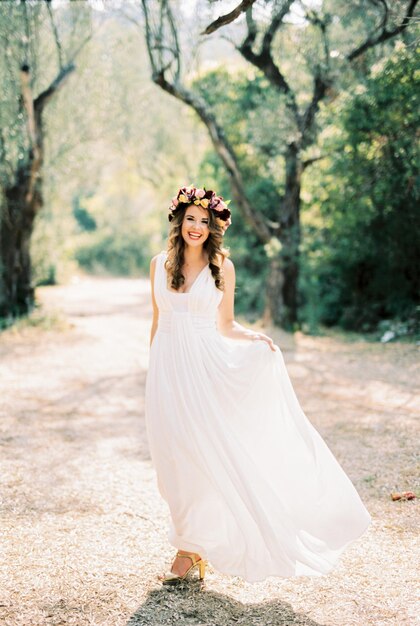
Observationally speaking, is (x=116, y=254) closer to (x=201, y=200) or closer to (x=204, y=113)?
(x=204, y=113)

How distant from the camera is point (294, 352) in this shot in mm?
10539

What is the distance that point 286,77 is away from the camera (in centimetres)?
1231

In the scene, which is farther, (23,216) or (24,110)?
(23,216)

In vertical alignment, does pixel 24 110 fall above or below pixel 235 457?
above

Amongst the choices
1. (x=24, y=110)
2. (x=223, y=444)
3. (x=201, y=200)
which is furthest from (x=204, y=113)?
(x=223, y=444)

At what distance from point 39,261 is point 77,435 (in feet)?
35.5

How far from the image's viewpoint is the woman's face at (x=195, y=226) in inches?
140

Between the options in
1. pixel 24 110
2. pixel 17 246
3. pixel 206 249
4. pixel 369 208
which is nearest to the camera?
pixel 206 249

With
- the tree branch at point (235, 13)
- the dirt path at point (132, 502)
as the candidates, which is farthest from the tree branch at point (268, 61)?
the tree branch at point (235, 13)

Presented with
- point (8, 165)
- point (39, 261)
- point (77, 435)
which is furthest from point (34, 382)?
point (39, 261)

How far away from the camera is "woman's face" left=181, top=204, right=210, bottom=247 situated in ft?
11.6

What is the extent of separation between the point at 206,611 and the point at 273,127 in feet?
32.8

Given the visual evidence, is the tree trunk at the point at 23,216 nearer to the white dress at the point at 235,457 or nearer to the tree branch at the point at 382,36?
the tree branch at the point at 382,36

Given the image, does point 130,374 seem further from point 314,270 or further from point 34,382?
point 314,270
